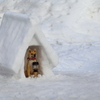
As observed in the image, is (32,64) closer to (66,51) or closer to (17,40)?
(17,40)

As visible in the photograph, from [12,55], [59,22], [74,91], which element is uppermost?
[59,22]

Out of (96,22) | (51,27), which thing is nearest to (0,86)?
(51,27)

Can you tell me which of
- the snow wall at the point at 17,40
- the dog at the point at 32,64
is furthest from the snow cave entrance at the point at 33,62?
the snow wall at the point at 17,40

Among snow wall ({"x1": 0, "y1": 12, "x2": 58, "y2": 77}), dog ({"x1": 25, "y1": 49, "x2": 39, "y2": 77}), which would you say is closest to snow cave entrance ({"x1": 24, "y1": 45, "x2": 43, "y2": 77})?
dog ({"x1": 25, "y1": 49, "x2": 39, "y2": 77})

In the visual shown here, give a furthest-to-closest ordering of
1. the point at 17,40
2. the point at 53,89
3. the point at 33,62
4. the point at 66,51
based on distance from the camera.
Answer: the point at 66,51 < the point at 33,62 < the point at 17,40 < the point at 53,89

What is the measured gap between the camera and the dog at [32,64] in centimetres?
883

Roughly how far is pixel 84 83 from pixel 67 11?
27.1 feet

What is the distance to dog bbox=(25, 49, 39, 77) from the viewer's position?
883 cm

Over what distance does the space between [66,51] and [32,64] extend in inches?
181

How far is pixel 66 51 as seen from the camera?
1338 centimetres

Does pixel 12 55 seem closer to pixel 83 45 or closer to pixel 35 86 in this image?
pixel 35 86

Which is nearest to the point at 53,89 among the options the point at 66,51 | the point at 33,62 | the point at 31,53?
the point at 33,62

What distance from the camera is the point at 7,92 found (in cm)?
762

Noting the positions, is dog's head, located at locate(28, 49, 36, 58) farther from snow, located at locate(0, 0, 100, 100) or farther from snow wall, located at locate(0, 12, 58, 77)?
snow, located at locate(0, 0, 100, 100)
